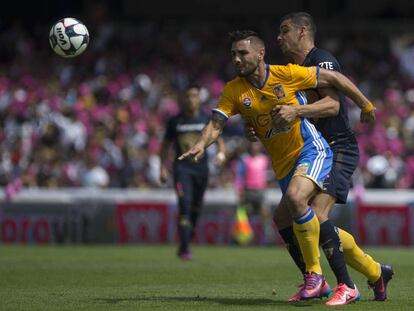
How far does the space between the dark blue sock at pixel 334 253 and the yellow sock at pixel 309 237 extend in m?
0.11

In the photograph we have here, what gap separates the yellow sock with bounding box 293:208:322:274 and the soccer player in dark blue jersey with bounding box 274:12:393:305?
143 mm

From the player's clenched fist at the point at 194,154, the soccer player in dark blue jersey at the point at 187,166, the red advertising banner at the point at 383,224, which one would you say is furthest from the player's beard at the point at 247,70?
the red advertising banner at the point at 383,224

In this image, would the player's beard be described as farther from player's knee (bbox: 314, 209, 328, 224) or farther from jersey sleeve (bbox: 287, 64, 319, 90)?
player's knee (bbox: 314, 209, 328, 224)

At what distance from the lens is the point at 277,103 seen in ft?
31.4

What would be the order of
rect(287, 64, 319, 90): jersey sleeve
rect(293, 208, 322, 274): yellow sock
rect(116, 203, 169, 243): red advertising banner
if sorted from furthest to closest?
rect(116, 203, 169, 243): red advertising banner, rect(287, 64, 319, 90): jersey sleeve, rect(293, 208, 322, 274): yellow sock

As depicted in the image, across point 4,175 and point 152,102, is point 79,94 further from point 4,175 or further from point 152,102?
point 4,175

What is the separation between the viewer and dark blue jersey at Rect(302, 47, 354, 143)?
979 cm

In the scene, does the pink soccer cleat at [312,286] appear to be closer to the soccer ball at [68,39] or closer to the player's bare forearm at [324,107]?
the player's bare forearm at [324,107]

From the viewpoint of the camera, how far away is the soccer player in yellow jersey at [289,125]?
9.38 meters

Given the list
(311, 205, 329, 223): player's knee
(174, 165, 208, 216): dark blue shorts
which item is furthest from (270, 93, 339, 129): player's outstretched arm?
(174, 165, 208, 216): dark blue shorts

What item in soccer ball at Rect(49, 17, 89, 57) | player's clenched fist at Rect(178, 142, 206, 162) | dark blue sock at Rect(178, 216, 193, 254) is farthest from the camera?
dark blue sock at Rect(178, 216, 193, 254)

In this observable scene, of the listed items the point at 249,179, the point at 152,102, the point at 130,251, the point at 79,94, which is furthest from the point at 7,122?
the point at 130,251

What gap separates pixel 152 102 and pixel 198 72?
2.24 meters

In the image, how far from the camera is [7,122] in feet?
87.3
